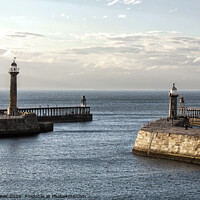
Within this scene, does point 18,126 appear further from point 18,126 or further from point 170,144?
point 170,144

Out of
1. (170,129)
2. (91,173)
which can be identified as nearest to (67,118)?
(170,129)

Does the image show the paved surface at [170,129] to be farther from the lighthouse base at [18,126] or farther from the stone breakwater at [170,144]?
the lighthouse base at [18,126]

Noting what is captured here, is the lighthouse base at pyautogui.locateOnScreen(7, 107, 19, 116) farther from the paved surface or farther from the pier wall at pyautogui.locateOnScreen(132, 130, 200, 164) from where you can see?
the pier wall at pyautogui.locateOnScreen(132, 130, 200, 164)

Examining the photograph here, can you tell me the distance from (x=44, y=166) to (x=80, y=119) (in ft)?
185

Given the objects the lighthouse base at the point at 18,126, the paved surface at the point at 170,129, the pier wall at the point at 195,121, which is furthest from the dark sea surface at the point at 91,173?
the pier wall at the point at 195,121

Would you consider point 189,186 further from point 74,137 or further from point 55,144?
point 74,137

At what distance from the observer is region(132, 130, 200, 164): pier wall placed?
4334 centimetres

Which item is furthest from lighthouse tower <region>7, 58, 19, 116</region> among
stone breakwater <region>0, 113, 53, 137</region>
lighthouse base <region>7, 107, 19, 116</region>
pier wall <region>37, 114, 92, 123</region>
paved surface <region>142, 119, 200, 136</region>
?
paved surface <region>142, 119, 200, 136</region>

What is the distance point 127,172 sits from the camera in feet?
133

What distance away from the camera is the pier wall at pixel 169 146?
43.3 meters

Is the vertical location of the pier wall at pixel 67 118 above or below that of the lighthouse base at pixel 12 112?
below

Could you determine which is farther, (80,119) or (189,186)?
(80,119)

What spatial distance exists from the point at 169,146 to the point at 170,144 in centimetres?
26

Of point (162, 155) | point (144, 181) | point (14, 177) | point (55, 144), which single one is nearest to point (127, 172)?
point (144, 181)
